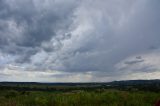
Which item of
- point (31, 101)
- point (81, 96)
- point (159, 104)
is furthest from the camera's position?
point (81, 96)

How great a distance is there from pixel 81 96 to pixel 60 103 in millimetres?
3327

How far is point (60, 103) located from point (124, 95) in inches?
288

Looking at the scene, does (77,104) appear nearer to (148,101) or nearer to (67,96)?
(67,96)

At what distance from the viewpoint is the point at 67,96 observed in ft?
88.2

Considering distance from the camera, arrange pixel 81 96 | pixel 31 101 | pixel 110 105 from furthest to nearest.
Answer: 1. pixel 81 96
2. pixel 31 101
3. pixel 110 105

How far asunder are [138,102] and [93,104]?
3.90 metres

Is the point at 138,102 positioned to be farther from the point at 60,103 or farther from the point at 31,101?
the point at 31,101

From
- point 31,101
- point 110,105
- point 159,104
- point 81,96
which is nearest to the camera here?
point 159,104

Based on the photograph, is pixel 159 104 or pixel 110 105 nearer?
pixel 159 104

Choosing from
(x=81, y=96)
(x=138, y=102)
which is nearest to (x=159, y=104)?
(x=138, y=102)

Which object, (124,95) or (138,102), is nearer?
(138,102)

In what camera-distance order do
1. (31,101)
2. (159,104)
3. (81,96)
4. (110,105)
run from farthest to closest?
(81,96) → (31,101) → (110,105) → (159,104)

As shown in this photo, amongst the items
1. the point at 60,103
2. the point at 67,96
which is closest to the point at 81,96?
the point at 67,96

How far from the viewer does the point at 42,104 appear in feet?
79.1
